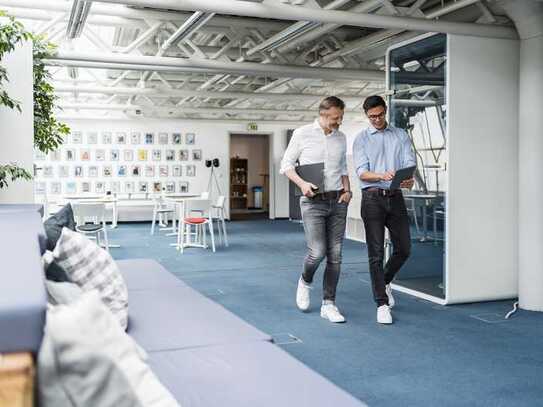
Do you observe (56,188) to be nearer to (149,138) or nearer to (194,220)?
(149,138)

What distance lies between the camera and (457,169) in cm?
518

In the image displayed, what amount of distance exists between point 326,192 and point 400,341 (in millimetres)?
1211

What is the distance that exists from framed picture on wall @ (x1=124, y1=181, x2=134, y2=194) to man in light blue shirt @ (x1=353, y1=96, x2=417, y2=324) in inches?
439

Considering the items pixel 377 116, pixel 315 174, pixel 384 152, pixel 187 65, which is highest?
pixel 187 65

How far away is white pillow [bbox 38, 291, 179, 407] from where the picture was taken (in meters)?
1.12

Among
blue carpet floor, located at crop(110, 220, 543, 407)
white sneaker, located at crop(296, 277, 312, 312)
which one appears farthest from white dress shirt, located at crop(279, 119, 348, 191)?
blue carpet floor, located at crop(110, 220, 543, 407)

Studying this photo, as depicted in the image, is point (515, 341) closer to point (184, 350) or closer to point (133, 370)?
point (184, 350)

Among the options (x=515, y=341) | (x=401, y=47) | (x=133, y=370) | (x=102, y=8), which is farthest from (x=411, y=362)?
(x=102, y=8)

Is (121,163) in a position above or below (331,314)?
above

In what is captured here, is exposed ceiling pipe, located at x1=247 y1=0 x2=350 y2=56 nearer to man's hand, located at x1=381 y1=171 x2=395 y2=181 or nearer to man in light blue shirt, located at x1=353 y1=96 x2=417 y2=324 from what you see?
man in light blue shirt, located at x1=353 y1=96 x2=417 y2=324

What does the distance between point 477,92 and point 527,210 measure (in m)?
1.14

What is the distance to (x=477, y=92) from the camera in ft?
17.2

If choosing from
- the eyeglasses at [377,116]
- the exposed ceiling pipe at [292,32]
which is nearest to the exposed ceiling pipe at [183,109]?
the exposed ceiling pipe at [292,32]

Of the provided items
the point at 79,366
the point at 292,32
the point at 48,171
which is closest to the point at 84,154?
the point at 48,171
